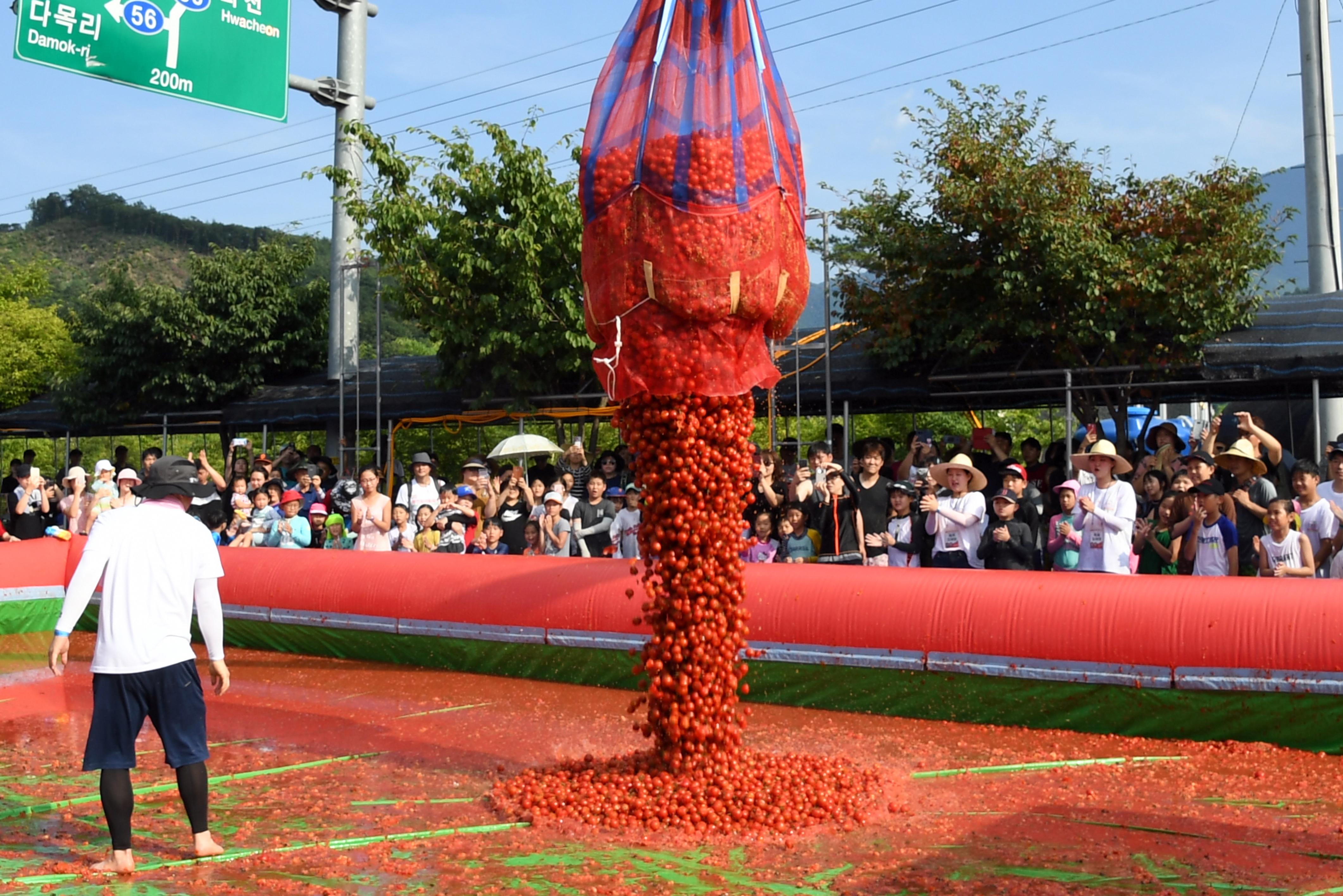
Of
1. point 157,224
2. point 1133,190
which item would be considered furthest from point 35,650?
point 157,224

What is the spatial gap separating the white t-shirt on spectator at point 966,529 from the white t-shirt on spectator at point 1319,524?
6.98ft

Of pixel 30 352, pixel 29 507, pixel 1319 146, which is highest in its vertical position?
pixel 1319 146

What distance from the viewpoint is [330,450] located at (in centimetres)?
1866

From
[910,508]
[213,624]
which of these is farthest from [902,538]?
[213,624]

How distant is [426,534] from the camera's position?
1216 cm

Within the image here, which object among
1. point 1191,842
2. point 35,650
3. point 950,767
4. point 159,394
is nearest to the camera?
point 1191,842

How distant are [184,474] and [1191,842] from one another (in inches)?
182

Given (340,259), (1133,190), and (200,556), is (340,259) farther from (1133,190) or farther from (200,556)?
(200,556)

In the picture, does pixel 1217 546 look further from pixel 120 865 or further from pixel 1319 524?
pixel 120 865

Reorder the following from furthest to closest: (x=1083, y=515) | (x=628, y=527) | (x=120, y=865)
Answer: (x=628, y=527) → (x=1083, y=515) → (x=120, y=865)

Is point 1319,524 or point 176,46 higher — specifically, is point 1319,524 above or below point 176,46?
below

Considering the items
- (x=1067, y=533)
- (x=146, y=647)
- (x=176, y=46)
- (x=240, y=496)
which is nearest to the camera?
(x=146, y=647)

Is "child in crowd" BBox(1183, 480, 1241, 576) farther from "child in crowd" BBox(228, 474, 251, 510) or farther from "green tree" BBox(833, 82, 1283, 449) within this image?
"child in crowd" BBox(228, 474, 251, 510)

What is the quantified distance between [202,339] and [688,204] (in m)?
16.6
